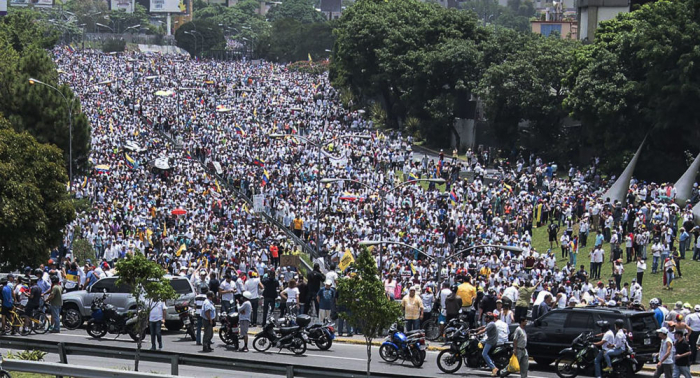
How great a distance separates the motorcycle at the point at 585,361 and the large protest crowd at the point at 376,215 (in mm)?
1688

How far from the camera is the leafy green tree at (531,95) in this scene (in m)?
66.0

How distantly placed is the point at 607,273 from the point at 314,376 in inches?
919

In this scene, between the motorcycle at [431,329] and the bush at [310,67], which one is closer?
the motorcycle at [431,329]

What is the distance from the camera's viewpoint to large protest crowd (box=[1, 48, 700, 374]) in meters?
36.1

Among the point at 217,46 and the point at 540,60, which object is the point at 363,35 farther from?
the point at 217,46

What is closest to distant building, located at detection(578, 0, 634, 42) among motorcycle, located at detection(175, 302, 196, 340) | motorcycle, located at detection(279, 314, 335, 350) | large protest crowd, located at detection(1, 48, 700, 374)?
large protest crowd, located at detection(1, 48, 700, 374)

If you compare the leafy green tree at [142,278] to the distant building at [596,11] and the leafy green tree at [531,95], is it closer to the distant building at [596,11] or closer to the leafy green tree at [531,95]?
the leafy green tree at [531,95]

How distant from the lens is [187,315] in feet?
95.3

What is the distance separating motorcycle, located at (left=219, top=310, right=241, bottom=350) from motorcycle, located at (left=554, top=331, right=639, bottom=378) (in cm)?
721

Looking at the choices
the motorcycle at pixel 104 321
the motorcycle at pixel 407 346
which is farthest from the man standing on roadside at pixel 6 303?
the motorcycle at pixel 407 346

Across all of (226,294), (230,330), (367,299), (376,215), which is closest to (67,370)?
(367,299)

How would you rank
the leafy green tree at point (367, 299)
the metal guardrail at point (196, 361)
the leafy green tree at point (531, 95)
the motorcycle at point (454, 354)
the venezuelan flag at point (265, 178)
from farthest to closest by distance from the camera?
the leafy green tree at point (531, 95), the venezuelan flag at point (265, 178), the motorcycle at point (454, 354), the leafy green tree at point (367, 299), the metal guardrail at point (196, 361)

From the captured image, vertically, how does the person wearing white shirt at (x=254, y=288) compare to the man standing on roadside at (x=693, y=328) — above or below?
below

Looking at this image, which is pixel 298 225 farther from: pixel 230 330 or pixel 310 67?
pixel 310 67
